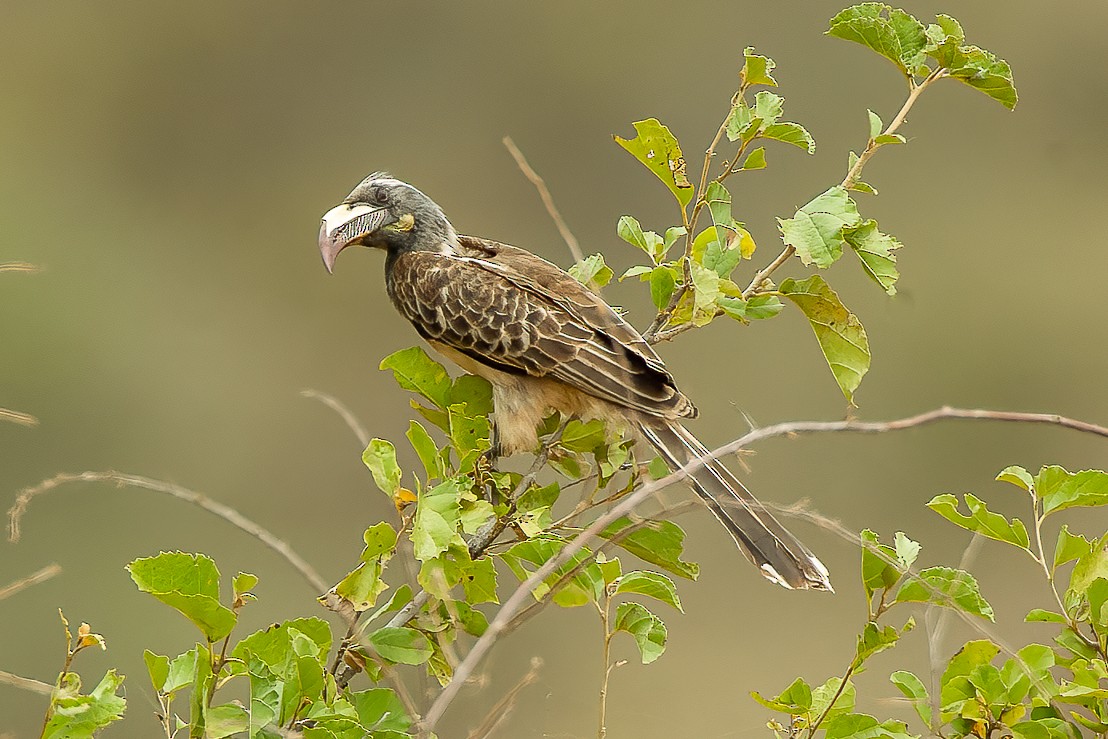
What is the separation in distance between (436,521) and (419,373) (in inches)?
20.4

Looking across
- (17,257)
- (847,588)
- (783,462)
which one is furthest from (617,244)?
(17,257)

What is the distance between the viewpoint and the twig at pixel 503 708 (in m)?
1.45

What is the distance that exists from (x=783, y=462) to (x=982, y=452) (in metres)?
1.70

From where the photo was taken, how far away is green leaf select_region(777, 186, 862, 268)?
75.4 inches

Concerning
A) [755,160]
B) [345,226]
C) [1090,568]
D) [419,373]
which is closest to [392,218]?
[345,226]

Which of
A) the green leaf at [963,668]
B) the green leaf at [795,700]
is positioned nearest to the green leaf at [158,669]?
the green leaf at [795,700]

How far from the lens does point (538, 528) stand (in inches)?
71.2

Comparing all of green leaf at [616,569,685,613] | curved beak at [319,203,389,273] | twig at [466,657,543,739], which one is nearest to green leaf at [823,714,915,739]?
green leaf at [616,569,685,613]

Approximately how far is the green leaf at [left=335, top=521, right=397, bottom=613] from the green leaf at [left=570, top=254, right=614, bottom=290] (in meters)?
0.91

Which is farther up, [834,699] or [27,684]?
[27,684]

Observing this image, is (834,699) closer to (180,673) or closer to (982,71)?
(180,673)

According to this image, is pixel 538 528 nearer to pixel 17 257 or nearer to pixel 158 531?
pixel 158 531

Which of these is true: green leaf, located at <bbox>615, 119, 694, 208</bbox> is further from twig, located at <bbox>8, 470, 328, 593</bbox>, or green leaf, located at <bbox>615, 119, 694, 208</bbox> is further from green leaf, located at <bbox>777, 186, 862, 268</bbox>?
twig, located at <bbox>8, 470, 328, 593</bbox>

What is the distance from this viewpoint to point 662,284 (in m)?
2.11
